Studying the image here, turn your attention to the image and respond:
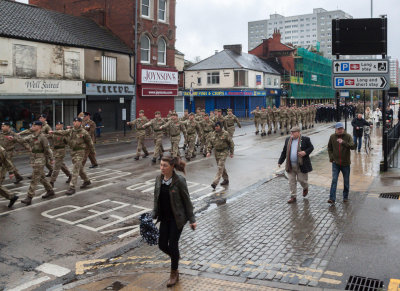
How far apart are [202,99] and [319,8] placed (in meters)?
154

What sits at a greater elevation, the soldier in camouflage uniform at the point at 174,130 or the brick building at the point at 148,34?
the brick building at the point at 148,34

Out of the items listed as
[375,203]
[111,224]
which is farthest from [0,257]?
[375,203]

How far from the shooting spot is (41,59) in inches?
978

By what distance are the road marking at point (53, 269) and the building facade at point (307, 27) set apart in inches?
6686

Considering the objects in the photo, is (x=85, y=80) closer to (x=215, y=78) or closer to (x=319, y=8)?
(x=215, y=78)

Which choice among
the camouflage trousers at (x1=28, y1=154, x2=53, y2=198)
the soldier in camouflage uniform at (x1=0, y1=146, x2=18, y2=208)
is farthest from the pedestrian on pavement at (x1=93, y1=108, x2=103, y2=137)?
the soldier in camouflage uniform at (x1=0, y1=146, x2=18, y2=208)

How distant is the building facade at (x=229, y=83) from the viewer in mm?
51594

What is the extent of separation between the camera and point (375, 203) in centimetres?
988

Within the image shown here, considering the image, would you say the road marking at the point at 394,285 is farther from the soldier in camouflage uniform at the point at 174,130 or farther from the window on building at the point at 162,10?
the window on building at the point at 162,10

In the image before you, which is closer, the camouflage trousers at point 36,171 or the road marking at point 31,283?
the road marking at point 31,283

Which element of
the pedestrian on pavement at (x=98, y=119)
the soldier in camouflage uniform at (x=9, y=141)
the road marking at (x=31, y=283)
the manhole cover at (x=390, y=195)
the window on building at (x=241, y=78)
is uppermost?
the window on building at (x=241, y=78)

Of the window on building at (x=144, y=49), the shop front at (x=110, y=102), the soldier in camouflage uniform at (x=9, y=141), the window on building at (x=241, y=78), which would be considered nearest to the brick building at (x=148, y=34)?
the window on building at (x=144, y=49)

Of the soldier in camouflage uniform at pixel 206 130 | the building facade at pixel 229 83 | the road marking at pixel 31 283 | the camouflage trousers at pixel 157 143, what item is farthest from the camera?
the building facade at pixel 229 83

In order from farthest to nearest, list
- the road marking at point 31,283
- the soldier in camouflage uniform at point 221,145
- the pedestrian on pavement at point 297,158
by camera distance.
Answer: the soldier in camouflage uniform at point 221,145 → the pedestrian on pavement at point 297,158 → the road marking at point 31,283
